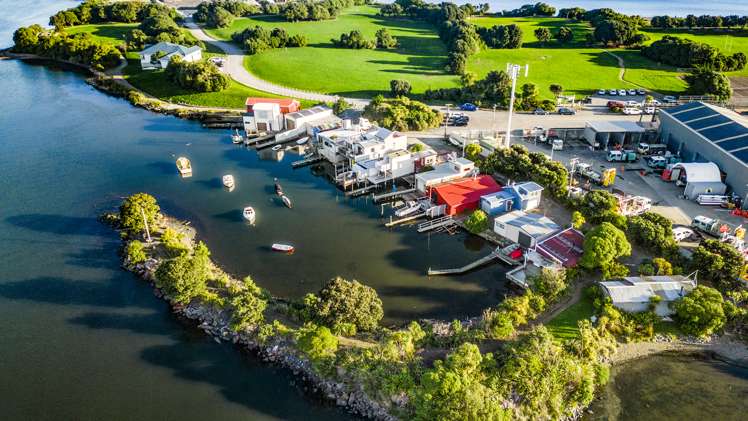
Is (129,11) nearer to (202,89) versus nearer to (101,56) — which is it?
(101,56)

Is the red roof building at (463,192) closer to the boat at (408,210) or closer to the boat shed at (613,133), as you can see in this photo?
the boat at (408,210)

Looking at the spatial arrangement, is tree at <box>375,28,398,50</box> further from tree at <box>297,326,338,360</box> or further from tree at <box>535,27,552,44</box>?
tree at <box>297,326,338,360</box>

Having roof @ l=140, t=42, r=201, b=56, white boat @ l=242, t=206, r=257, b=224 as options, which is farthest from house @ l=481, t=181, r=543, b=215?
roof @ l=140, t=42, r=201, b=56

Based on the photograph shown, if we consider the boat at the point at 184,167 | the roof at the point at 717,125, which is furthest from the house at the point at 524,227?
the boat at the point at 184,167

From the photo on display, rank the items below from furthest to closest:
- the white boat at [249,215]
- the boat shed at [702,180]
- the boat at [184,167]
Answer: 1. the boat at [184,167]
2. the boat shed at [702,180]
3. the white boat at [249,215]

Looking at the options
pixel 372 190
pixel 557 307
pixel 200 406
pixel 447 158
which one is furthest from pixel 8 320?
pixel 447 158

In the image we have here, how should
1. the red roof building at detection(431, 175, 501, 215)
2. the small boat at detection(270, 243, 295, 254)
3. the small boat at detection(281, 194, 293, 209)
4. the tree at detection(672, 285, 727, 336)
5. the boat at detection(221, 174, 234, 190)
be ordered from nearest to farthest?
the tree at detection(672, 285, 727, 336) → the small boat at detection(270, 243, 295, 254) → the red roof building at detection(431, 175, 501, 215) → the small boat at detection(281, 194, 293, 209) → the boat at detection(221, 174, 234, 190)
